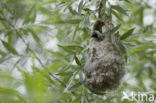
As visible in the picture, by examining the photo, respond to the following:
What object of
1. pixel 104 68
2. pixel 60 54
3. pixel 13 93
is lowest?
pixel 60 54

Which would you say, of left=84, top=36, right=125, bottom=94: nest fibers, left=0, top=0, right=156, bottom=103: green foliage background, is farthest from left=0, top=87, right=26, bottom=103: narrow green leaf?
left=84, top=36, right=125, bottom=94: nest fibers

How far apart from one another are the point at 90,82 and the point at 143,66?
3.22ft

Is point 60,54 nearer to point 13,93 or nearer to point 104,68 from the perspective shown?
point 104,68

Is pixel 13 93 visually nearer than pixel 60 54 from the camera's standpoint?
Yes

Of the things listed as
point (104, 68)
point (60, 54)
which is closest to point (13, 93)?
point (104, 68)

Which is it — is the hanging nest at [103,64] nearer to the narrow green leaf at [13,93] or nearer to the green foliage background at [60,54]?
the green foliage background at [60,54]

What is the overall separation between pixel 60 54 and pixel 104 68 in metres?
0.51

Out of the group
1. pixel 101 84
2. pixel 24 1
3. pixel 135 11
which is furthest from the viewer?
pixel 24 1

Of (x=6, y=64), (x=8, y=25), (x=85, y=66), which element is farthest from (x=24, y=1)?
(x=85, y=66)

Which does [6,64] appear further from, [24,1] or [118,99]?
[24,1]

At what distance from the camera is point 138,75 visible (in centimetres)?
208

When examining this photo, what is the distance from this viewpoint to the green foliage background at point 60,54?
30.8 inches

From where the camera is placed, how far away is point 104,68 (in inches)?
47.7

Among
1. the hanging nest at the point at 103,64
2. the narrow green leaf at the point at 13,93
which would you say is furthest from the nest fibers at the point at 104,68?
the narrow green leaf at the point at 13,93
